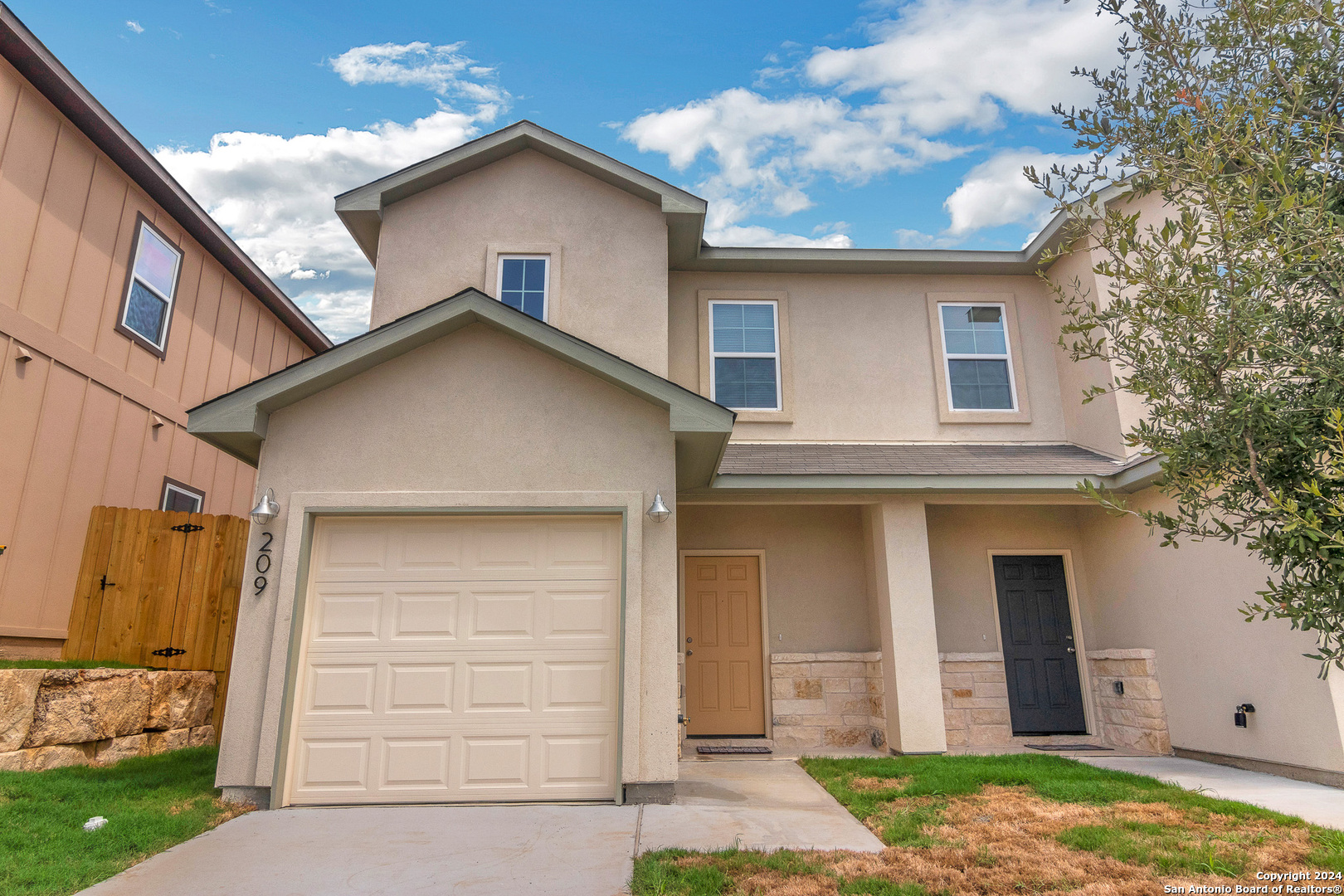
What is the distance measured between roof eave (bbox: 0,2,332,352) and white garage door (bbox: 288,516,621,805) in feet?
19.6

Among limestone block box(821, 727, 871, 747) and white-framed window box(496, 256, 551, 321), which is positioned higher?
white-framed window box(496, 256, 551, 321)

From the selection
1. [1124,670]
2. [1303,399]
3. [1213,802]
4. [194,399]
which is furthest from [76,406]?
[1124,670]

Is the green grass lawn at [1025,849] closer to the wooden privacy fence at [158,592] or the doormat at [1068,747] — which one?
the doormat at [1068,747]

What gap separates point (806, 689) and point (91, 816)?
23.6ft

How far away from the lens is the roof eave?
7.68 metres

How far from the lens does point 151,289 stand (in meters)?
10.2

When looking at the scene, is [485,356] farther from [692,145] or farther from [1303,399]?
[692,145]

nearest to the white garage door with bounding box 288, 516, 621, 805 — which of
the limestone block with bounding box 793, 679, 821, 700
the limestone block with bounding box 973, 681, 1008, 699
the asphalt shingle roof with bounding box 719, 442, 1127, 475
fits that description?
the asphalt shingle roof with bounding box 719, 442, 1127, 475

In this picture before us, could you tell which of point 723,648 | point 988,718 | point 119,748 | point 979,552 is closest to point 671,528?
point 723,648

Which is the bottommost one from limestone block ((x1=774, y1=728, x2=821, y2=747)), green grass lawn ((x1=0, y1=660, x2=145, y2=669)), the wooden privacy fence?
limestone block ((x1=774, y1=728, x2=821, y2=747))

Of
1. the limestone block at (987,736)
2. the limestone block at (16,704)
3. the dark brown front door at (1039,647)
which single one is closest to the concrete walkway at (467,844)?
the limestone block at (16,704)

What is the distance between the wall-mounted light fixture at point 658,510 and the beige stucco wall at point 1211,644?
5.63 m

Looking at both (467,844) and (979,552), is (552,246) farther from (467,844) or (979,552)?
(467,844)

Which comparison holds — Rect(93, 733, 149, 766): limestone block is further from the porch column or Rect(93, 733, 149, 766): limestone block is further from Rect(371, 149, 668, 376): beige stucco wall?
the porch column
